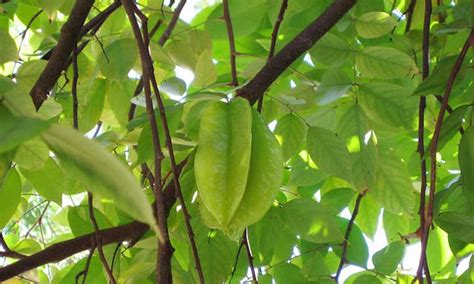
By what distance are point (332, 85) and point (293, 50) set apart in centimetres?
8

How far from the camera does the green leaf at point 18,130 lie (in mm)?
326

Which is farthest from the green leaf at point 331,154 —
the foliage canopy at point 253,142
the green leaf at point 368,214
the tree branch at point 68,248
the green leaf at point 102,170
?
the green leaf at point 102,170

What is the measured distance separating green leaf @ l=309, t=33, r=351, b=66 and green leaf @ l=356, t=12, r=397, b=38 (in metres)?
0.04

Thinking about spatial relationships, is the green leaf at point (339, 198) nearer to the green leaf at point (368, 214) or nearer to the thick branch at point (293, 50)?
the green leaf at point (368, 214)

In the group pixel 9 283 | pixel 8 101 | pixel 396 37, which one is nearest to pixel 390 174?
pixel 396 37

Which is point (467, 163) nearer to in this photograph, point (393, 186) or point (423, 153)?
point (423, 153)

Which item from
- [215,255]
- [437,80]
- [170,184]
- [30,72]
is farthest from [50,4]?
[437,80]

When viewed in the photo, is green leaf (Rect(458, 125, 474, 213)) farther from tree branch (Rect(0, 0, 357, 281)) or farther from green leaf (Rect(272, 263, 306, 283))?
green leaf (Rect(272, 263, 306, 283))

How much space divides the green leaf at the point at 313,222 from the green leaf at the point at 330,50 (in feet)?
0.68

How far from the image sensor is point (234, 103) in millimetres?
655

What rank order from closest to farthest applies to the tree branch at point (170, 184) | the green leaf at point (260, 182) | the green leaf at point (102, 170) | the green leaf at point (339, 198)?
the green leaf at point (102, 170)
the green leaf at point (260, 182)
the tree branch at point (170, 184)
the green leaf at point (339, 198)

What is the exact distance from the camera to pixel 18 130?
0.33 meters

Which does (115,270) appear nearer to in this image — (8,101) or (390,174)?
(390,174)

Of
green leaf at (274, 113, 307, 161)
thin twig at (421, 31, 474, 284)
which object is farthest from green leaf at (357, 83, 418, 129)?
thin twig at (421, 31, 474, 284)
